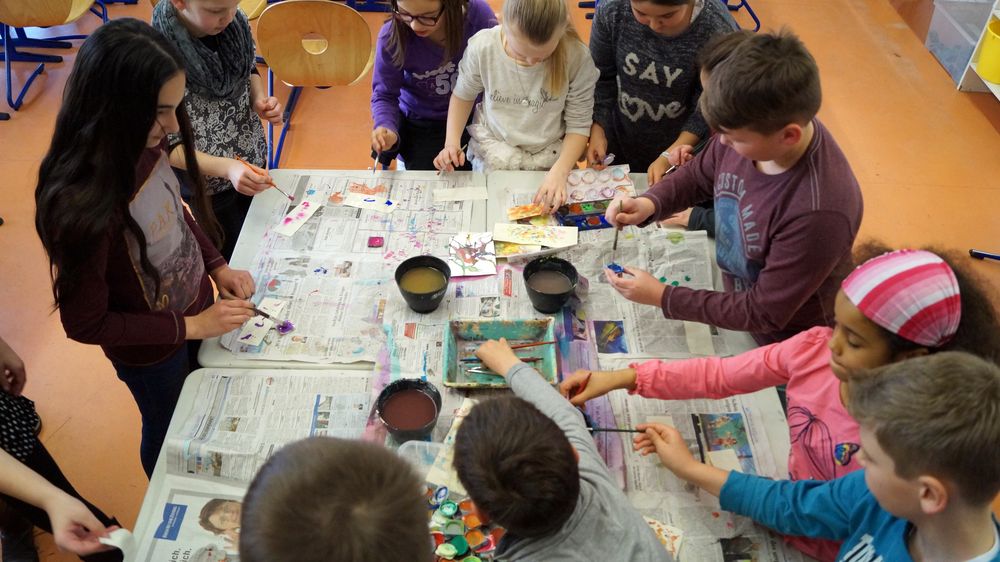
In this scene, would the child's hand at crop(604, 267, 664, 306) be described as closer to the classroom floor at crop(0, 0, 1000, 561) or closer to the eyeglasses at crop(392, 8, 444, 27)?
the eyeglasses at crop(392, 8, 444, 27)

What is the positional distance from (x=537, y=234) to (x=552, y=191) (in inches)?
→ 6.5

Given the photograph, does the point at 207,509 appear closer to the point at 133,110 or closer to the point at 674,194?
the point at 133,110

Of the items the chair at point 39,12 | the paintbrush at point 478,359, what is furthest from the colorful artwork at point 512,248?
the chair at point 39,12

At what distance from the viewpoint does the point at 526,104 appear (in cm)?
204

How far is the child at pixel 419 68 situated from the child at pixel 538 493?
136 centimetres

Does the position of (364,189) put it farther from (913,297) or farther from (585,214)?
(913,297)

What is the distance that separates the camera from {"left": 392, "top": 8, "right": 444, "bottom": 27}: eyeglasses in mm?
1975

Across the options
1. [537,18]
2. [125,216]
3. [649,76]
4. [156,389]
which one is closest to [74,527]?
[156,389]

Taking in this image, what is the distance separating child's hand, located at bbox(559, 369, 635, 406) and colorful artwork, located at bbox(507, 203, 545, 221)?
23.9 inches

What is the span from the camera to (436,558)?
1.18 meters

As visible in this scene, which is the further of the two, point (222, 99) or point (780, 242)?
point (222, 99)

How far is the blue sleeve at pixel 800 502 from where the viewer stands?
111 cm

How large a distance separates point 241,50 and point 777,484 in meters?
1.72

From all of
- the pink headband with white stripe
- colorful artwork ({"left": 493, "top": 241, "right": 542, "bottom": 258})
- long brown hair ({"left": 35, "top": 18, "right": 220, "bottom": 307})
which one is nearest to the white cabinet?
colorful artwork ({"left": 493, "top": 241, "right": 542, "bottom": 258})
